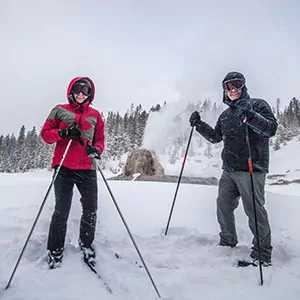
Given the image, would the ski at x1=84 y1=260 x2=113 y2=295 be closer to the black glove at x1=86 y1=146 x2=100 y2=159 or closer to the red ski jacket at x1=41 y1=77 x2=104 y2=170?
the red ski jacket at x1=41 y1=77 x2=104 y2=170

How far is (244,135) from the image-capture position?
9.59 feet

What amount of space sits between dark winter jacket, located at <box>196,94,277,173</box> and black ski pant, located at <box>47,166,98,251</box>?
5.50 feet

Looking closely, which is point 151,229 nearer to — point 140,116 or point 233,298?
point 233,298

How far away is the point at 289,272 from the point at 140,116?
52877mm

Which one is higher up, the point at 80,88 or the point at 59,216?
the point at 80,88

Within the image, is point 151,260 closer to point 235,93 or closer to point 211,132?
point 211,132

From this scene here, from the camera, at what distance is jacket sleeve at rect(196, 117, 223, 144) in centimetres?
349

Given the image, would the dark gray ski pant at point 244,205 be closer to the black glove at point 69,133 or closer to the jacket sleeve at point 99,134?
the jacket sleeve at point 99,134

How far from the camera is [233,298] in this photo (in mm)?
1977

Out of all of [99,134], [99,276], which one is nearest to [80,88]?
[99,134]

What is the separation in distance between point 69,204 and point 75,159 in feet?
1.56

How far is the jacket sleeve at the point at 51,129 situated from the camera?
8.23 feet

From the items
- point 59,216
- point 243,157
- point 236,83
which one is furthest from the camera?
point 236,83

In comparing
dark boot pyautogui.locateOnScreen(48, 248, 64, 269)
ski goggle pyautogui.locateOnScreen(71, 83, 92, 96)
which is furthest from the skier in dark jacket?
dark boot pyautogui.locateOnScreen(48, 248, 64, 269)
